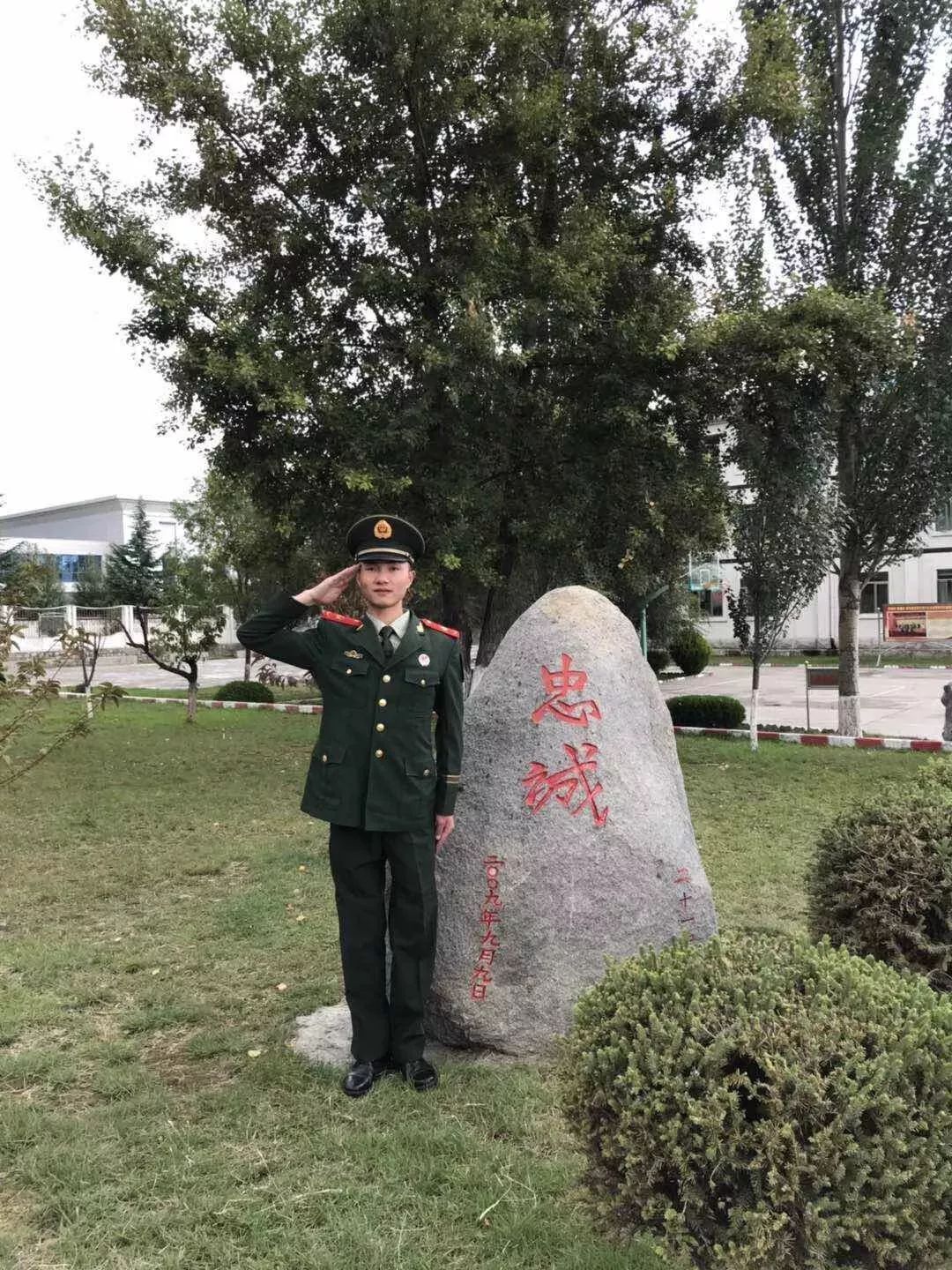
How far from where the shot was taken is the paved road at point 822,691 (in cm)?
1405

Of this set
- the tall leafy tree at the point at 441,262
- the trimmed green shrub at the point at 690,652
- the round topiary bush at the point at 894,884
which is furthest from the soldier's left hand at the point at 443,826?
the trimmed green shrub at the point at 690,652

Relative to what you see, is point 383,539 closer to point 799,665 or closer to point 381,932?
point 381,932

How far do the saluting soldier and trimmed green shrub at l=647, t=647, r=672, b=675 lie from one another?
18.4m

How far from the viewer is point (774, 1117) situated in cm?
179

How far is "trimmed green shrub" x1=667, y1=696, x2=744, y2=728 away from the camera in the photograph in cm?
1299

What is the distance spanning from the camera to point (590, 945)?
10.8ft

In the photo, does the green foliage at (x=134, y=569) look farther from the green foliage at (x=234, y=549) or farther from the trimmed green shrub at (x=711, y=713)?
the trimmed green shrub at (x=711, y=713)

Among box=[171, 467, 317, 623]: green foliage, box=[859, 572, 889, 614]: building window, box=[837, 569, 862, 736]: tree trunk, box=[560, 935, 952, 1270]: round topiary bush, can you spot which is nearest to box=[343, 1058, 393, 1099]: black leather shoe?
box=[560, 935, 952, 1270]: round topiary bush

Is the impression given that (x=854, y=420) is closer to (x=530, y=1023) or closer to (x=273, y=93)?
(x=273, y=93)

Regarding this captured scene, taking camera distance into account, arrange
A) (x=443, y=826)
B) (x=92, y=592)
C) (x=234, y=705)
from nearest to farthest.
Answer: (x=443, y=826) < (x=234, y=705) < (x=92, y=592)

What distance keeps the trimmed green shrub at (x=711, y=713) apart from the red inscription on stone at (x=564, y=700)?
9750mm

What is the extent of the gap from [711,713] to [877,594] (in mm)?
21073

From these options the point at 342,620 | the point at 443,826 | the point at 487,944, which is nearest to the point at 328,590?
the point at 342,620

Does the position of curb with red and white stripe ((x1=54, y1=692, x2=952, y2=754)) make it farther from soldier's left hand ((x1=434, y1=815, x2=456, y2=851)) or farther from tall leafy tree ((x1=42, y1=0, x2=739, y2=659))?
soldier's left hand ((x1=434, y1=815, x2=456, y2=851))
